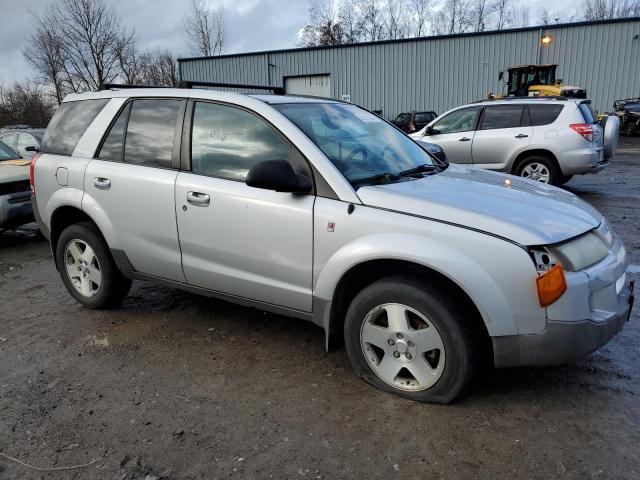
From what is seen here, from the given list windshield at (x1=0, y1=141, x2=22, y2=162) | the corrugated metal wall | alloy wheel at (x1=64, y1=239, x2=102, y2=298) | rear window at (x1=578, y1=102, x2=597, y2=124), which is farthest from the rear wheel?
the corrugated metal wall

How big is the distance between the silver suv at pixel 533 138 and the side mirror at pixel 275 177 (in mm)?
7219

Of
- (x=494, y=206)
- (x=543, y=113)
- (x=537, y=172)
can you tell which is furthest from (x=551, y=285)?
(x=543, y=113)

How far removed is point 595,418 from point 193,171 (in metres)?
2.85

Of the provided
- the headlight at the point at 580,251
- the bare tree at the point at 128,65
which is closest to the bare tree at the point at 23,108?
the bare tree at the point at 128,65

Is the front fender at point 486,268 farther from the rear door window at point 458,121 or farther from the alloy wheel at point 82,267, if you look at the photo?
the rear door window at point 458,121

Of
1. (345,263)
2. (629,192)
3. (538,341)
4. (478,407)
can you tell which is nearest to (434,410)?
(478,407)

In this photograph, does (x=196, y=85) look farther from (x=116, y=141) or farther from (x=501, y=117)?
(x=501, y=117)

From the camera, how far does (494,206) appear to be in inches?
113

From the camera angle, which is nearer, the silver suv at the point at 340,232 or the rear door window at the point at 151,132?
the silver suv at the point at 340,232

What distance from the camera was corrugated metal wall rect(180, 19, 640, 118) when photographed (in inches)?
1040

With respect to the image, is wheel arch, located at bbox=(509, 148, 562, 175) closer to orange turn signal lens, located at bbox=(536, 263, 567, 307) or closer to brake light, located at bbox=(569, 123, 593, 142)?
brake light, located at bbox=(569, 123, 593, 142)

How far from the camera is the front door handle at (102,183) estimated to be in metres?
3.94

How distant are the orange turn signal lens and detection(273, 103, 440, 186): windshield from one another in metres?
1.14

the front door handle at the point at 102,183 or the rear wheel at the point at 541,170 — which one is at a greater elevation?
the front door handle at the point at 102,183
